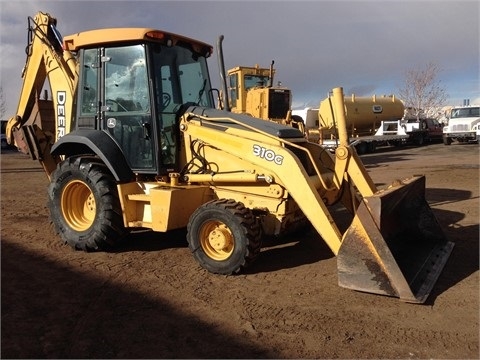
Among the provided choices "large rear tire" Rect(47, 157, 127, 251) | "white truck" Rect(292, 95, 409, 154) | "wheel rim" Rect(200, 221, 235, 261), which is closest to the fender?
"large rear tire" Rect(47, 157, 127, 251)

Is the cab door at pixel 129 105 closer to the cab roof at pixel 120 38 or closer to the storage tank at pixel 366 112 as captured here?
the cab roof at pixel 120 38

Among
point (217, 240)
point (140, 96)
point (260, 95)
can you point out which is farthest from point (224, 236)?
point (260, 95)

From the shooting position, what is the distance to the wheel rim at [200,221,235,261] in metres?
5.05

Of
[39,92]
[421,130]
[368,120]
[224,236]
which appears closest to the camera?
[224,236]

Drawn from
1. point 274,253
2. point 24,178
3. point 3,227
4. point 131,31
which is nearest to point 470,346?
point 274,253

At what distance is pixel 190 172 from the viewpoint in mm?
5832

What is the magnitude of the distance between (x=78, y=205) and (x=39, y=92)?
239 cm

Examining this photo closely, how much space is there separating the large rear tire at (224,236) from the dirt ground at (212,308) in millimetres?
186

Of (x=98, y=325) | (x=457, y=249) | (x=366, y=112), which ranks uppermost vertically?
(x=366, y=112)

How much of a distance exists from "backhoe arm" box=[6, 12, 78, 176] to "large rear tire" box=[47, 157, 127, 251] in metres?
0.93

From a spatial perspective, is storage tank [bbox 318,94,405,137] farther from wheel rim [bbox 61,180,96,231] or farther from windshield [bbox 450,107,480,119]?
wheel rim [bbox 61,180,96,231]

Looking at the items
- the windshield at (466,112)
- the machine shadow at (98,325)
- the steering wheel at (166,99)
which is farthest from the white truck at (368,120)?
the machine shadow at (98,325)

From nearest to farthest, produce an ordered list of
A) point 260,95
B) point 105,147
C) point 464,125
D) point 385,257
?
point 385,257 < point 105,147 < point 260,95 < point 464,125

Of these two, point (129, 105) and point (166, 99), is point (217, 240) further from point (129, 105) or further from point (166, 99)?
point (129, 105)
